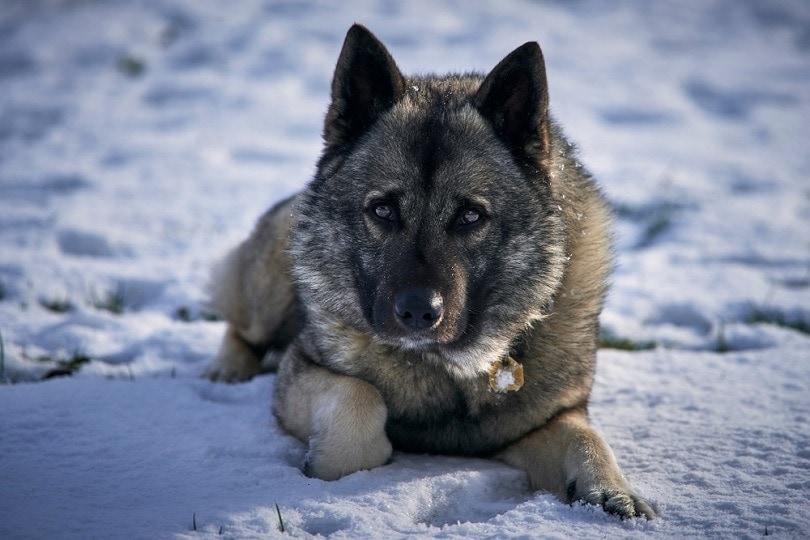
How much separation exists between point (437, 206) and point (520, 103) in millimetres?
559

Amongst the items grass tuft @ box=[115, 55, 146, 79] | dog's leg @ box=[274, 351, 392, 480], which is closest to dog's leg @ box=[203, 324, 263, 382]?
dog's leg @ box=[274, 351, 392, 480]

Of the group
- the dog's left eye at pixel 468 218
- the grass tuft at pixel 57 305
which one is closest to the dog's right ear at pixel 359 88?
the dog's left eye at pixel 468 218

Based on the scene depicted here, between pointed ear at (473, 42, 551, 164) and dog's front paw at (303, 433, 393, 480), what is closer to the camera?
dog's front paw at (303, 433, 393, 480)

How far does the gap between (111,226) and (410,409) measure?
3797 millimetres

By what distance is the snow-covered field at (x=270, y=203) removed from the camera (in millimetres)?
2467

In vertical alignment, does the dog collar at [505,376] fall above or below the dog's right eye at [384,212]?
below

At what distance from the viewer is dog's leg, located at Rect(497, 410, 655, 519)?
247 cm

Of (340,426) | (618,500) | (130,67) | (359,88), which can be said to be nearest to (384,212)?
(359,88)

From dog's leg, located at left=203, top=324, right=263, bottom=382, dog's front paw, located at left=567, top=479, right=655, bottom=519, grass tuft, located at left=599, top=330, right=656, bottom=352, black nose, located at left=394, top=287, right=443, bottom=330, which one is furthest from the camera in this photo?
grass tuft, located at left=599, top=330, right=656, bottom=352

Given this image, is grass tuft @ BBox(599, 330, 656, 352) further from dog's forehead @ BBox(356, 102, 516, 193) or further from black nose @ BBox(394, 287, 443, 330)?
black nose @ BBox(394, 287, 443, 330)

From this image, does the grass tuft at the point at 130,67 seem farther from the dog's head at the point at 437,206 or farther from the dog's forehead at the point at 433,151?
the dog's forehead at the point at 433,151

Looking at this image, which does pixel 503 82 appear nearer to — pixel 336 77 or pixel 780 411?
pixel 336 77

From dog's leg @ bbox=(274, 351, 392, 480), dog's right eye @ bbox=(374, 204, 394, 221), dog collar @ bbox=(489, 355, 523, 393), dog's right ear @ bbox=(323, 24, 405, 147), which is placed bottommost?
dog's leg @ bbox=(274, 351, 392, 480)

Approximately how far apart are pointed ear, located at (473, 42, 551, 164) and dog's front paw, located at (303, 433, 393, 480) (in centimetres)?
125
